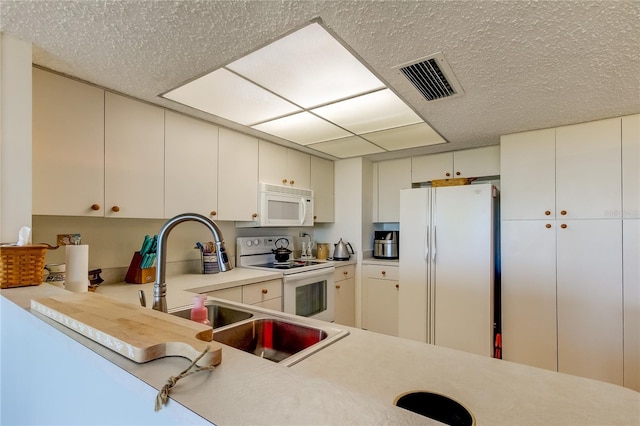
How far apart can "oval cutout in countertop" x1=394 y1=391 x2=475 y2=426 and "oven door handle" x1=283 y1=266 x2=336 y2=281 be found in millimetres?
1991

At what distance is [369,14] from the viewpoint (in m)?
1.20

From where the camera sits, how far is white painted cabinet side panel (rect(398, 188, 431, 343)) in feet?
9.59

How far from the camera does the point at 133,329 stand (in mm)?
749

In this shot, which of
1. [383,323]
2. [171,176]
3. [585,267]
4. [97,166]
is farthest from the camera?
[383,323]

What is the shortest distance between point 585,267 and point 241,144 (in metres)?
2.94

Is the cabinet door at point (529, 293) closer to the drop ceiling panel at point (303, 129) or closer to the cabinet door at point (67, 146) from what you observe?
the drop ceiling panel at point (303, 129)

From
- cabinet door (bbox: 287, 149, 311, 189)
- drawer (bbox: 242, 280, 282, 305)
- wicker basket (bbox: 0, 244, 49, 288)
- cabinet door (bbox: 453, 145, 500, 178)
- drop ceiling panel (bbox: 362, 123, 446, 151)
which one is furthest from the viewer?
cabinet door (bbox: 287, 149, 311, 189)

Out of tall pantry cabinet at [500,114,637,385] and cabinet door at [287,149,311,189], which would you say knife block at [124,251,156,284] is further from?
tall pantry cabinet at [500,114,637,385]

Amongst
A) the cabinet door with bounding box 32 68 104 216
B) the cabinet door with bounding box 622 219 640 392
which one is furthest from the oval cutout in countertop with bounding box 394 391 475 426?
the cabinet door with bounding box 622 219 640 392

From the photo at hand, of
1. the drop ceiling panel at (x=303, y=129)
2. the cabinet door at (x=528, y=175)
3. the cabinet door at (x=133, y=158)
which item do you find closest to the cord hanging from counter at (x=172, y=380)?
the cabinet door at (x=133, y=158)

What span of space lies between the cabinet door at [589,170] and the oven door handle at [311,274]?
2.03m

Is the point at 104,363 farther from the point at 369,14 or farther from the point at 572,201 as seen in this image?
the point at 572,201

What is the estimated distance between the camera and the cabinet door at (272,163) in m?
2.94

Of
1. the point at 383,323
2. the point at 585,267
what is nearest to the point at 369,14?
the point at 585,267
